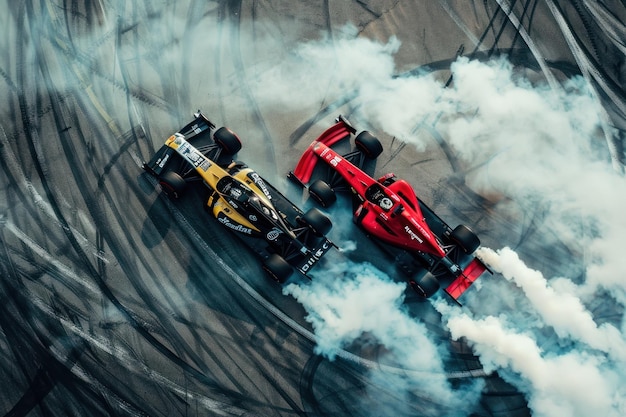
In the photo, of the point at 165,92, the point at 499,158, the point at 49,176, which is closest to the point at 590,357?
the point at 499,158

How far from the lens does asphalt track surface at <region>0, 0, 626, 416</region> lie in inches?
482

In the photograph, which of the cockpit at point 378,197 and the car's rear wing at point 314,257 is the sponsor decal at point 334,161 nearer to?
the cockpit at point 378,197

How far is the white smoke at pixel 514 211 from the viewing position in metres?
12.5

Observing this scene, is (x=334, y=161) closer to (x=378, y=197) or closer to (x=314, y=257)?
(x=378, y=197)

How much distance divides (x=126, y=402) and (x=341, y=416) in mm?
5005

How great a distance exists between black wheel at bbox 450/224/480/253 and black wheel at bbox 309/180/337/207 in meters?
3.04

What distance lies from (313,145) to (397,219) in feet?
9.01

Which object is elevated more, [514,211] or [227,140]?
[227,140]

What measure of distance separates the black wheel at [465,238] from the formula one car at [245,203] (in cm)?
301

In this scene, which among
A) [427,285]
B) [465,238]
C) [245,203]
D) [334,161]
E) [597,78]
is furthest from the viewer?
[597,78]

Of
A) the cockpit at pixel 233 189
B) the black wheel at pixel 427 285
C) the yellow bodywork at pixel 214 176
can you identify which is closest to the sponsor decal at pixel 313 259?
the yellow bodywork at pixel 214 176

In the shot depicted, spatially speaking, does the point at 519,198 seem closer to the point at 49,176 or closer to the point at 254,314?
the point at 254,314

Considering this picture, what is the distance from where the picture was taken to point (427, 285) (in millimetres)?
12273

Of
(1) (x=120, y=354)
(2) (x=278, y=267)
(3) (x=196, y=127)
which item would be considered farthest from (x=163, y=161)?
(1) (x=120, y=354)
